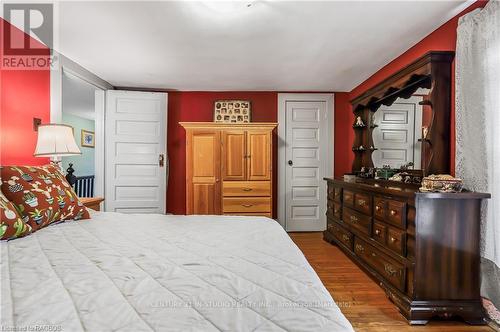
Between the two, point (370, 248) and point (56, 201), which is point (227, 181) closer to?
point (370, 248)

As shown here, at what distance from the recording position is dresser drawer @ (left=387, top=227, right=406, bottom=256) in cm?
201

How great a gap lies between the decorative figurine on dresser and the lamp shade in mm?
2828

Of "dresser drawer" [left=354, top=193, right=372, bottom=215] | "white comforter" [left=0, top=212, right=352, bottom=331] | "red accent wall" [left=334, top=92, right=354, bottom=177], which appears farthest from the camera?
"red accent wall" [left=334, top=92, right=354, bottom=177]

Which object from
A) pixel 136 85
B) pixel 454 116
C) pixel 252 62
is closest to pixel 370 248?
pixel 454 116

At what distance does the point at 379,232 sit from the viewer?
2354 millimetres

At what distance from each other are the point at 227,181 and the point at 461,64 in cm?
275

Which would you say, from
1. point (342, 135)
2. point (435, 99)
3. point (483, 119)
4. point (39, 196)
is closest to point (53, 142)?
point (39, 196)

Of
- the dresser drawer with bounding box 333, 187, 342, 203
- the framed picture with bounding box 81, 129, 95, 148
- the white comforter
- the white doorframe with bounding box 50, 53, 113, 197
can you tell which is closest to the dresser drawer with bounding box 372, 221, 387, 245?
the dresser drawer with bounding box 333, 187, 342, 203

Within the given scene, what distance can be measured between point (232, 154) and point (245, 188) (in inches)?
20.2

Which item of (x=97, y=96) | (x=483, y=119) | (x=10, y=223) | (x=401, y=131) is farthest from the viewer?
(x=97, y=96)

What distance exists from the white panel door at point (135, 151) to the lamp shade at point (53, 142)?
1.61m

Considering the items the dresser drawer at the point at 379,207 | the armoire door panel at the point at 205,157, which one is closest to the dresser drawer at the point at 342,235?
the dresser drawer at the point at 379,207

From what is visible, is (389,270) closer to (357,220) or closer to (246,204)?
(357,220)

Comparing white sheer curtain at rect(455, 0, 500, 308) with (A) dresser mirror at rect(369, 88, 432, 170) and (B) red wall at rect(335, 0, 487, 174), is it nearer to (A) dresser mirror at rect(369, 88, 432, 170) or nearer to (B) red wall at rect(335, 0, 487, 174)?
(B) red wall at rect(335, 0, 487, 174)
